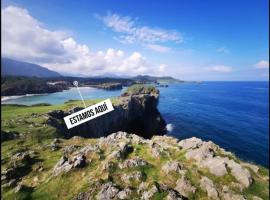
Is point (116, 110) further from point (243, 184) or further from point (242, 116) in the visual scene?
point (242, 116)

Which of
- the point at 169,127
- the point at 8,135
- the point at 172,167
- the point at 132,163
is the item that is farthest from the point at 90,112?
the point at 169,127

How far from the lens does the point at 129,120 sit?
95.9m

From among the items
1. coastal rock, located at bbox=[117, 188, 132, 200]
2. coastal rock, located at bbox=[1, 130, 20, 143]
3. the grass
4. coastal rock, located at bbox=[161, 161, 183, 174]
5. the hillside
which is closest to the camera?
coastal rock, located at bbox=[117, 188, 132, 200]

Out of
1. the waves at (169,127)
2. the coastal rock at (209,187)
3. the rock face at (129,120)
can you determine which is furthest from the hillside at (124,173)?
the waves at (169,127)

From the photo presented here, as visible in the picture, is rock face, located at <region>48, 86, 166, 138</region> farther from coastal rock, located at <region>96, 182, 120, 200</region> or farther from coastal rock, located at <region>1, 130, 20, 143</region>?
coastal rock, located at <region>96, 182, 120, 200</region>

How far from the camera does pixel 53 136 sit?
42531 mm

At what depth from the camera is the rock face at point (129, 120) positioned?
65500mm

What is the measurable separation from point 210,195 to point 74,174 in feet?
46.1

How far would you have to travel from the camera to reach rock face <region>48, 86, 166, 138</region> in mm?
65500

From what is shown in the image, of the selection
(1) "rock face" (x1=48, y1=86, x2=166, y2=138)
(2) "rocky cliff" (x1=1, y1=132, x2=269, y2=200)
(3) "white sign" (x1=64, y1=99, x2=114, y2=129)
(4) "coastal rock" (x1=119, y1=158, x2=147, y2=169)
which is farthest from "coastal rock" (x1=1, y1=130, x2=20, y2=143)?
(3) "white sign" (x1=64, y1=99, x2=114, y2=129)

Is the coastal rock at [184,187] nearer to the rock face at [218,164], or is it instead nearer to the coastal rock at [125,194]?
the coastal rock at [125,194]

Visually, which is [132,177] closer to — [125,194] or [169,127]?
[125,194]

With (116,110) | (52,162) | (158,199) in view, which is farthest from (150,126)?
(158,199)

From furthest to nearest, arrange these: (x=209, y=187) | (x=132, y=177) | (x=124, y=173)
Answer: (x=124, y=173), (x=132, y=177), (x=209, y=187)
